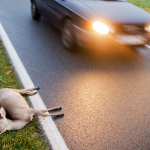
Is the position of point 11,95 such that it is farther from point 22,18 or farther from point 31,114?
point 22,18

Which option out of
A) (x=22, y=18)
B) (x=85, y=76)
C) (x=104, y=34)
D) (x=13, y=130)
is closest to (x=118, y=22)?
(x=104, y=34)

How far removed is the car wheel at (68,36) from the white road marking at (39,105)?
132 cm

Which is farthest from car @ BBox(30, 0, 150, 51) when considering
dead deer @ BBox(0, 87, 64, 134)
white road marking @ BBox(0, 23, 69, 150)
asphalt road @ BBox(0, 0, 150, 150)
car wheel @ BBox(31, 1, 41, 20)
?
dead deer @ BBox(0, 87, 64, 134)

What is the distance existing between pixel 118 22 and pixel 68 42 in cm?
139

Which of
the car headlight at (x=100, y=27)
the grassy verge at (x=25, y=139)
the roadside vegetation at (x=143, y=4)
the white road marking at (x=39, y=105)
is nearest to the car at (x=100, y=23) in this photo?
the car headlight at (x=100, y=27)

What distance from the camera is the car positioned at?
11.5 ft

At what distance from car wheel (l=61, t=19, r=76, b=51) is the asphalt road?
0.18 meters

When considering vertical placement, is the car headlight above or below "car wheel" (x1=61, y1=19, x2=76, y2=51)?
above

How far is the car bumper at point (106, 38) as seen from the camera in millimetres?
3504

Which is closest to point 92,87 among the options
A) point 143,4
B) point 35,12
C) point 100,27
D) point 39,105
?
point 39,105

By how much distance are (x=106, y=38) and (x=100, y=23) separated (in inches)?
13.5

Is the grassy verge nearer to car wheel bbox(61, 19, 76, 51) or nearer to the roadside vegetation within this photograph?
car wheel bbox(61, 19, 76, 51)

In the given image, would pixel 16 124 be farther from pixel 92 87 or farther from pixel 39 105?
pixel 92 87

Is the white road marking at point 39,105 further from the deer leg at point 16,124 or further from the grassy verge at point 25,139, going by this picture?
the deer leg at point 16,124
